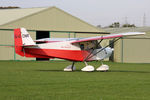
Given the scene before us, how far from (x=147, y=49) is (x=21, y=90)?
32432 mm

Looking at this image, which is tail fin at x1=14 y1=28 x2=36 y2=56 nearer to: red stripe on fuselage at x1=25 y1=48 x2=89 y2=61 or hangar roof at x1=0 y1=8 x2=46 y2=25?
red stripe on fuselage at x1=25 y1=48 x2=89 y2=61

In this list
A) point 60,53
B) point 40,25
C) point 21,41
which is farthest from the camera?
point 40,25

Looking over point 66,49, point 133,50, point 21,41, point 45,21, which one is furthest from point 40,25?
point 21,41

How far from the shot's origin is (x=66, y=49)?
2355 centimetres

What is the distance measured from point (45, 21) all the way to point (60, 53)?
2114 centimetres

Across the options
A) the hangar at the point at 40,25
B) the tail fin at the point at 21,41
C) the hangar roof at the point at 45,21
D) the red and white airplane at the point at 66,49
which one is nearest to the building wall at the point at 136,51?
the hangar at the point at 40,25

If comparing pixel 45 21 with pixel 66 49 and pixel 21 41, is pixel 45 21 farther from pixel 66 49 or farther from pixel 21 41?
pixel 21 41

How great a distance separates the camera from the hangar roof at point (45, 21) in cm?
4256

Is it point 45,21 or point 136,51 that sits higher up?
point 45,21

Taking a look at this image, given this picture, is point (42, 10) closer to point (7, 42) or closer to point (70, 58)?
point (7, 42)

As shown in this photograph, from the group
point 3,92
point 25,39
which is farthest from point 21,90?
point 25,39

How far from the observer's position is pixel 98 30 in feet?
157

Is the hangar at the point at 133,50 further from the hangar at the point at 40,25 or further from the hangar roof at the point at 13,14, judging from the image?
the hangar roof at the point at 13,14

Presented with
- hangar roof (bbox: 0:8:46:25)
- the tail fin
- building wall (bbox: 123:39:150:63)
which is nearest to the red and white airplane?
the tail fin
